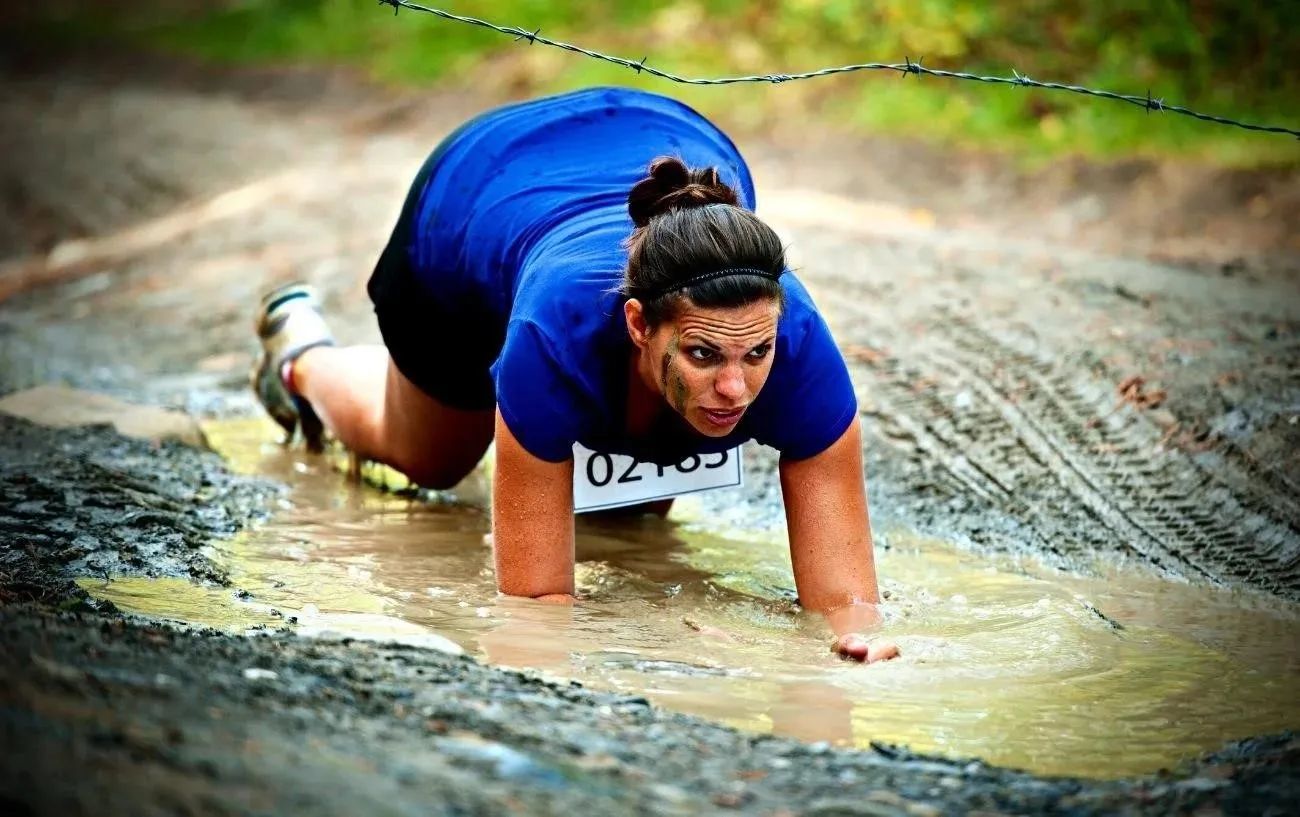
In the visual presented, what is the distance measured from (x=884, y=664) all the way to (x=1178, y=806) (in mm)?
866

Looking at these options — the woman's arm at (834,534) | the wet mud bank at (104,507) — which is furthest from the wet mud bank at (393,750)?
the woman's arm at (834,534)

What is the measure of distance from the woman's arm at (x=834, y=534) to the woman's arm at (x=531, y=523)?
52 centimetres

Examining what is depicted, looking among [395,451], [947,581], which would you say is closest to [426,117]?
[395,451]

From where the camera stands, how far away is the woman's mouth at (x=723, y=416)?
3.23m

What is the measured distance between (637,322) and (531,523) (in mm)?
537

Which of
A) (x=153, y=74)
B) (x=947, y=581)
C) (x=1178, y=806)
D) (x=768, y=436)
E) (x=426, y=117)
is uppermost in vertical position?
(x=153, y=74)

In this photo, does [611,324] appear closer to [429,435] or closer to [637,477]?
[637,477]

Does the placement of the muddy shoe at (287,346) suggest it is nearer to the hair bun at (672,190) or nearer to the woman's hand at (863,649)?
the hair bun at (672,190)

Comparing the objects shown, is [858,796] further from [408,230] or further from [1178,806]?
[408,230]

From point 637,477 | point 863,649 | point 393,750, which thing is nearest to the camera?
point 393,750

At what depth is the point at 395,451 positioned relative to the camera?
186 inches

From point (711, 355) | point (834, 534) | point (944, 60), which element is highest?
point (944, 60)

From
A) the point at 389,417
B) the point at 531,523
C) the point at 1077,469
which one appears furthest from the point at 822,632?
the point at 389,417

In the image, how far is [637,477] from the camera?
3.83 metres
